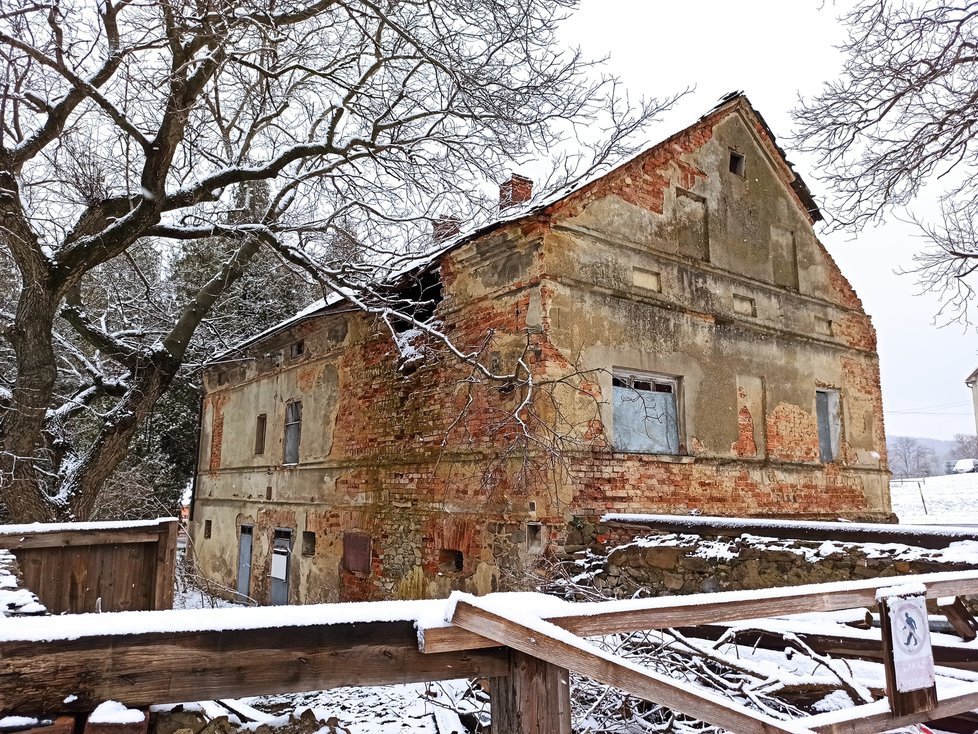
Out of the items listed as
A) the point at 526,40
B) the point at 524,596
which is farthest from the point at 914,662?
the point at 526,40

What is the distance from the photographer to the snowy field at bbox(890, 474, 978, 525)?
23391 millimetres

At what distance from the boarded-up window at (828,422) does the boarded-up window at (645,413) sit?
389cm

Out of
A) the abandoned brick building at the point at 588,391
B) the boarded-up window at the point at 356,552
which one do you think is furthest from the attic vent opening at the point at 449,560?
the boarded-up window at the point at 356,552

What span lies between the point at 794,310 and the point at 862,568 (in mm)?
6728

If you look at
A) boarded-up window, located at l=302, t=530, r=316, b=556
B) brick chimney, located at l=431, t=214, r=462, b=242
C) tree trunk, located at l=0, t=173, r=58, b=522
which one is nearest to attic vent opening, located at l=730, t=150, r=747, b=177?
brick chimney, located at l=431, t=214, r=462, b=242

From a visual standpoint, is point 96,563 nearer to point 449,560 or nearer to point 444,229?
point 449,560

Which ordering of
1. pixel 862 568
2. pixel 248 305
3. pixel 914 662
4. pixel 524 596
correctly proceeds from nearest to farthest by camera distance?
1. pixel 524 596
2. pixel 914 662
3. pixel 862 568
4. pixel 248 305

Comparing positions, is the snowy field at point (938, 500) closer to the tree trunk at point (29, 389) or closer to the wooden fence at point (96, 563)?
the wooden fence at point (96, 563)

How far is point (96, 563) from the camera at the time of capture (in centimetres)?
638

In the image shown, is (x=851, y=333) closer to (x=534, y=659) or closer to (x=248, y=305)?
(x=534, y=659)

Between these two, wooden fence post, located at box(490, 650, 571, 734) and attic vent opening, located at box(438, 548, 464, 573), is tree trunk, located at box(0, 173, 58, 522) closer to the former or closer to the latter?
attic vent opening, located at box(438, 548, 464, 573)

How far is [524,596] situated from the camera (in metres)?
2.53

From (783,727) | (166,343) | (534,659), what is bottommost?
(783,727)

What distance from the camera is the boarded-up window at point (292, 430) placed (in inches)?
569
